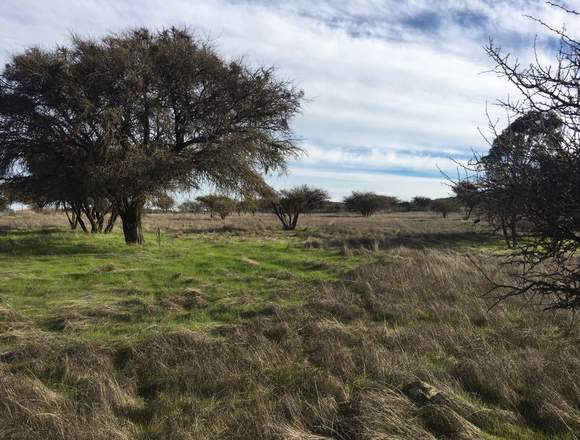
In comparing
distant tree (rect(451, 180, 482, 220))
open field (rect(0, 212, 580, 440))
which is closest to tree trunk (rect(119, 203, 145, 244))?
open field (rect(0, 212, 580, 440))

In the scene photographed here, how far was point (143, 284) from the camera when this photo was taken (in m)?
11.3

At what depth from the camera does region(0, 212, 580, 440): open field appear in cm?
445

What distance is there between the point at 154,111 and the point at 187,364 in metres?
13.5

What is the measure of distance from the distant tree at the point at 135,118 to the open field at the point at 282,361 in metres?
6.53

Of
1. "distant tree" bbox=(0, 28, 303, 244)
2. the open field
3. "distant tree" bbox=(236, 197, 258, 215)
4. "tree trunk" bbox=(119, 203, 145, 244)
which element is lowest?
the open field

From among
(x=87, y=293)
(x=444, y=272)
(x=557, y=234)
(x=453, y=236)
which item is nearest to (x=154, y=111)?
(x=87, y=293)

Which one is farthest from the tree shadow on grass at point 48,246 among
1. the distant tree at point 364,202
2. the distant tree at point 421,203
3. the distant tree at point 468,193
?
the distant tree at point 421,203

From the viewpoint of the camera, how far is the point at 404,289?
33.7 feet

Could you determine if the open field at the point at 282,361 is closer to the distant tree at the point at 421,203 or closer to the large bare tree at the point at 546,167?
the large bare tree at the point at 546,167

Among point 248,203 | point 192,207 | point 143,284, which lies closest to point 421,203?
point 192,207

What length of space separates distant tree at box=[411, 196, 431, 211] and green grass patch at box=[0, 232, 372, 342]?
83.3 m

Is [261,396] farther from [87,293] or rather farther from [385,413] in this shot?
[87,293]

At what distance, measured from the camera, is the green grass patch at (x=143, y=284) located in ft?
26.6

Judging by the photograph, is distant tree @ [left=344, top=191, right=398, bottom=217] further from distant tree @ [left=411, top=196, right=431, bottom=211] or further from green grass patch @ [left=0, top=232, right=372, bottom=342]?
green grass patch @ [left=0, top=232, right=372, bottom=342]
